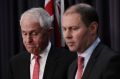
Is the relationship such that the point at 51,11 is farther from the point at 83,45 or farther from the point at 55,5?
the point at 83,45

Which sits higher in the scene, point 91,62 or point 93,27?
point 93,27

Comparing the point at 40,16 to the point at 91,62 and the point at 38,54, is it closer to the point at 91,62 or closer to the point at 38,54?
the point at 38,54

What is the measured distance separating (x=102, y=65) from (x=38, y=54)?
2.17 ft

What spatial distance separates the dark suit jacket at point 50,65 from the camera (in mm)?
2342

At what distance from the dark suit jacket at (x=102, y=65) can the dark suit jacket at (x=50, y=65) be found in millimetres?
479

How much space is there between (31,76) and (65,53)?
0.28 metres

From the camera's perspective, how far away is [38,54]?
7.68ft

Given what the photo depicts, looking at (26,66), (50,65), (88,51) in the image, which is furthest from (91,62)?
(26,66)

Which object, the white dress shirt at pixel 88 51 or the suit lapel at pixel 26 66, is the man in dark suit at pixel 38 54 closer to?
the suit lapel at pixel 26 66

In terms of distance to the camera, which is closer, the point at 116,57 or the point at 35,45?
the point at 116,57

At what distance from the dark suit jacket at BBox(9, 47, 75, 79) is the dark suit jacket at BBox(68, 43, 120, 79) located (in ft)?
1.57

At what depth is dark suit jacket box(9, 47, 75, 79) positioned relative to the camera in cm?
234

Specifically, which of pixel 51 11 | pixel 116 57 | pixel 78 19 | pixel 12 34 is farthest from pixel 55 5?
pixel 116 57

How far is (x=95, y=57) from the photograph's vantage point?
1.87 metres
